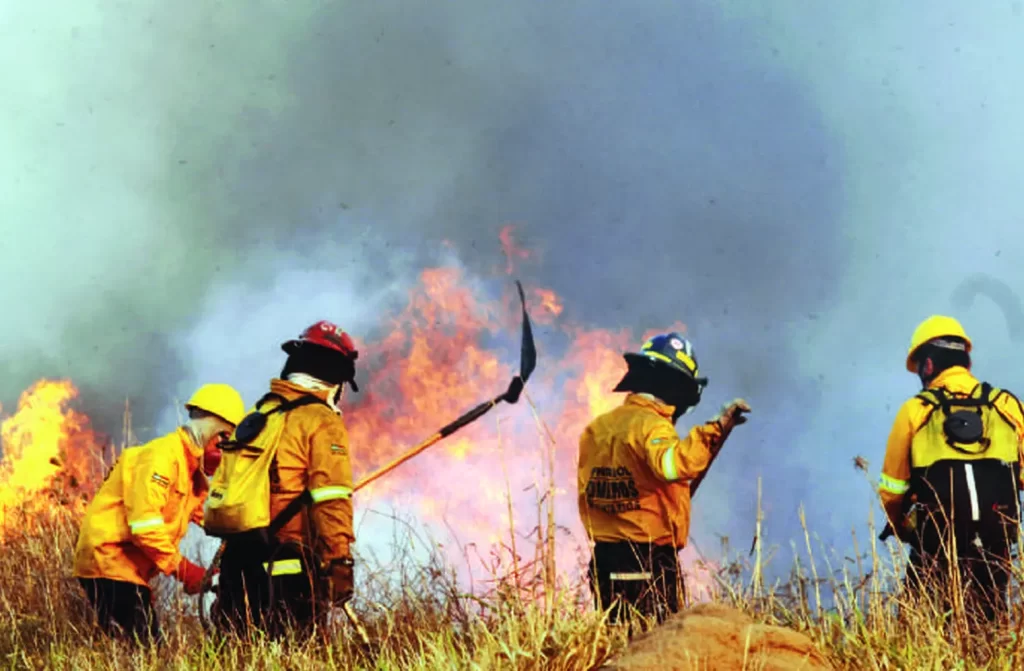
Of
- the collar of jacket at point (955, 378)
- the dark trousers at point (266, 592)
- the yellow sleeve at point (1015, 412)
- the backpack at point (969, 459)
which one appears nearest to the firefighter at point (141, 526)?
the dark trousers at point (266, 592)

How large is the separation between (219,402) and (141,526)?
3.20 ft

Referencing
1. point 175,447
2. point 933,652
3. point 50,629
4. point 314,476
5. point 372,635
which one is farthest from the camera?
point 50,629

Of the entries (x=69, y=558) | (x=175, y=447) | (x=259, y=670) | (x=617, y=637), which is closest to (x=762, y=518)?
(x=617, y=637)

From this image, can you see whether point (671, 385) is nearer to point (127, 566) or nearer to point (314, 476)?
point (314, 476)

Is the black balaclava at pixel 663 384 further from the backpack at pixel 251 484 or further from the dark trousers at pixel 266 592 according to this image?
the dark trousers at pixel 266 592

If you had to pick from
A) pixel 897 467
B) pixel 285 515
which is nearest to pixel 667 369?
pixel 897 467

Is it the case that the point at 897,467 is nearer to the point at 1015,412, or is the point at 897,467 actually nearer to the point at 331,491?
the point at 1015,412

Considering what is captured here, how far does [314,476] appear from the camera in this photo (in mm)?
6160

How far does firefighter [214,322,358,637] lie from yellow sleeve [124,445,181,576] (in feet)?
2.31

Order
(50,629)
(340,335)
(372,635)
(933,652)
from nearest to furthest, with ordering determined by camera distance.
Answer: (933,652), (372,635), (340,335), (50,629)

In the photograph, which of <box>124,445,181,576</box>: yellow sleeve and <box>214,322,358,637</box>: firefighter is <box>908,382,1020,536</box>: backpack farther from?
<box>124,445,181,576</box>: yellow sleeve

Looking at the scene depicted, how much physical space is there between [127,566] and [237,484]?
139 cm

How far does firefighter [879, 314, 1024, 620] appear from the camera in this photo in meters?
7.07

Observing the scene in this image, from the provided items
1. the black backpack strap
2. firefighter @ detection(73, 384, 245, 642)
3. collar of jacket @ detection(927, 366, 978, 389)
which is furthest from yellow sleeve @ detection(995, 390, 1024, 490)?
firefighter @ detection(73, 384, 245, 642)
